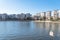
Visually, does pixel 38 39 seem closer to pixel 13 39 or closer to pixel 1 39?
pixel 13 39

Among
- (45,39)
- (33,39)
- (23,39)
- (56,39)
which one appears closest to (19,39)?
(23,39)

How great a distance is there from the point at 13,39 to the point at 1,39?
Result: 1.89m

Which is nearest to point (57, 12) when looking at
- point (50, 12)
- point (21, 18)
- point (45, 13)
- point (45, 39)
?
point (50, 12)

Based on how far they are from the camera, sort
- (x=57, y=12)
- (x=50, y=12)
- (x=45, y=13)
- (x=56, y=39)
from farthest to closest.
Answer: (x=45, y=13) < (x=50, y=12) < (x=57, y=12) < (x=56, y=39)

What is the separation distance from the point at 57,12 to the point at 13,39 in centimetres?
13518

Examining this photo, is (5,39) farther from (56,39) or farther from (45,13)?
(45,13)

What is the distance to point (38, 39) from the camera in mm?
20891

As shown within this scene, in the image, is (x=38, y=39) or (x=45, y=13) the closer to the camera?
(x=38, y=39)

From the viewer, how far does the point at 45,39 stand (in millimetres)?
20875

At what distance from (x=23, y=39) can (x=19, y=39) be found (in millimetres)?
595

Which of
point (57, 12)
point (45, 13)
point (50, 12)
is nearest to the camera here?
point (57, 12)

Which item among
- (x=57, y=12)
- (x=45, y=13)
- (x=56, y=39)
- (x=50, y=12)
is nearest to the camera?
(x=56, y=39)

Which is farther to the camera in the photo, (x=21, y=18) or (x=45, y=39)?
(x=21, y=18)

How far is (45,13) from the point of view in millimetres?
191750
